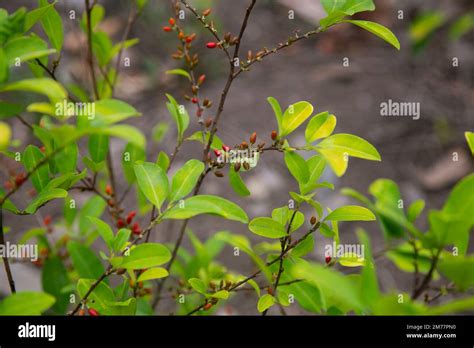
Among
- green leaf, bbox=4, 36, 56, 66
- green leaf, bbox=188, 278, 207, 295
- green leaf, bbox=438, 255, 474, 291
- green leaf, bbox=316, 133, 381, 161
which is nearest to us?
green leaf, bbox=438, 255, 474, 291

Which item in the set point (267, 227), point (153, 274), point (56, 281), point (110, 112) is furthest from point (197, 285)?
point (56, 281)

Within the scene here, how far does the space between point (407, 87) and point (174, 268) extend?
8.00ft

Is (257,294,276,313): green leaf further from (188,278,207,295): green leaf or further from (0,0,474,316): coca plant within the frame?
(188,278,207,295): green leaf

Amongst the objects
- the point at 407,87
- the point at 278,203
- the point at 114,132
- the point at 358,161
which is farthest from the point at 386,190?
the point at 407,87

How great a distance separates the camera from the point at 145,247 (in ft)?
3.16

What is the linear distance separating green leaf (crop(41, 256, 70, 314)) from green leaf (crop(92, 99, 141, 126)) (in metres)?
0.77

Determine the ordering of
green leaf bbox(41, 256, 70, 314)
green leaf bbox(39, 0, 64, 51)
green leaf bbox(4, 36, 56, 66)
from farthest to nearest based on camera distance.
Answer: green leaf bbox(41, 256, 70, 314)
green leaf bbox(39, 0, 64, 51)
green leaf bbox(4, 36, 56, 66)

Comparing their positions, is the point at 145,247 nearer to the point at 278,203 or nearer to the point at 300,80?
the point at 278,203

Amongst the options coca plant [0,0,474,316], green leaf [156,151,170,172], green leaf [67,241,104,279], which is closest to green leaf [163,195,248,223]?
coca plant [0,0,474,316]

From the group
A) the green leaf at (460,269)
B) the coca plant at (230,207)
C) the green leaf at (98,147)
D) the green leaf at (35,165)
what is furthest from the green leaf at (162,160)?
the green leaf at (460,269)

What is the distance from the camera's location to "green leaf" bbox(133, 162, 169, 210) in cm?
100

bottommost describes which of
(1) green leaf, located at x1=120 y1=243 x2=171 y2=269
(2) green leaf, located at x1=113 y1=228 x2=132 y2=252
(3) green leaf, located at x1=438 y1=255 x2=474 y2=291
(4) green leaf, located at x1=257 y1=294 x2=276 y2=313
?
(4) green leaf, located at x1=257 y1=294 x2=276 y2=313

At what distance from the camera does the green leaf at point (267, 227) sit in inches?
38.7

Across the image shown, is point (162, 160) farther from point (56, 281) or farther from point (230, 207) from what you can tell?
point (56, 281)
